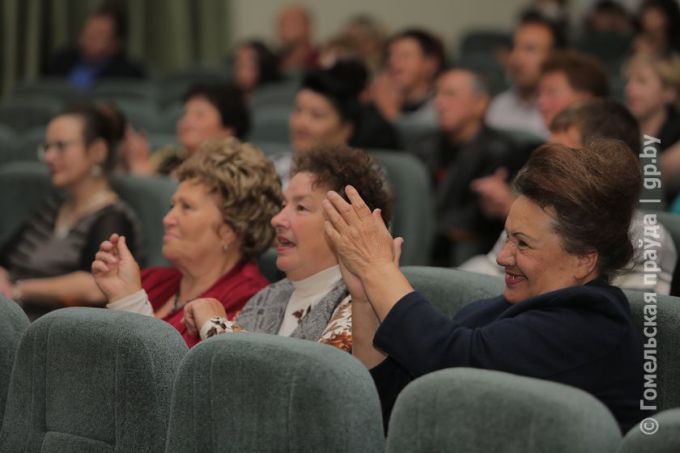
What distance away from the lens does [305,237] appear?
252 cm

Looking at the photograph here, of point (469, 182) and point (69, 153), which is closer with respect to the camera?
point (69, 153)

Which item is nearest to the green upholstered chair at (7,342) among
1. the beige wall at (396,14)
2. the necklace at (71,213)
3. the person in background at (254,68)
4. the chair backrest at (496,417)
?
the chair backrest at (496,417)

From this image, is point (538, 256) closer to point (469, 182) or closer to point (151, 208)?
point (151, 208)

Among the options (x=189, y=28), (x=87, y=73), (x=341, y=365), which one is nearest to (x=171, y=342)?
(x=341, y=365)

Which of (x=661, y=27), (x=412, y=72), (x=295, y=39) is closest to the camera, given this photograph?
(x=412, y=72)

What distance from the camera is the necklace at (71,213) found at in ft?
12.2

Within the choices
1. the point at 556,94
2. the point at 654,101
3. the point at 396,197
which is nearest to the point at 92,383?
the point at 396,197

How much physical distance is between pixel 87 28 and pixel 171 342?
20.0 ft

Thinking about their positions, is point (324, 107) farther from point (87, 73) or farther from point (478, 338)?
point (87, 73)

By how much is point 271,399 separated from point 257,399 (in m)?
0.03

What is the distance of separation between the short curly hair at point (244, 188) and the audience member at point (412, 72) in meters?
3.50

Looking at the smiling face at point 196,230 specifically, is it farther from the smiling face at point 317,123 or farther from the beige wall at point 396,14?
the beige wall at point 396,14

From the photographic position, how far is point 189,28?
9078 mm

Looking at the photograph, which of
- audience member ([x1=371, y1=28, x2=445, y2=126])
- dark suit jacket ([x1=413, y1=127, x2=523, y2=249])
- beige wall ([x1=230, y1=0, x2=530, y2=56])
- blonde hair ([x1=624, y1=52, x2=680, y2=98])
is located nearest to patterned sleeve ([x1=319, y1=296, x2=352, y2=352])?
dark suit jacket ([x1=413, y1=127, x2=523, y2=249])
